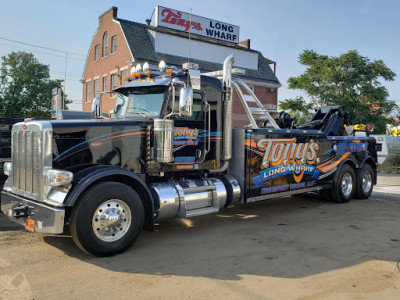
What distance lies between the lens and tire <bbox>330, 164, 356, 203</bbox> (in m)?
8.87

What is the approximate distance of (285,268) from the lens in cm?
446

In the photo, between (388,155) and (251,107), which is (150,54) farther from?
(251,107)

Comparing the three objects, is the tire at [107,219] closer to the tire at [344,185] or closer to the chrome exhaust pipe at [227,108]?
the chrome exhaust pipe at [227,108]

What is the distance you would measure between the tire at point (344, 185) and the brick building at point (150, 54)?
1104cm

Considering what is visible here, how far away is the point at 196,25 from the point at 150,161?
72.4ft

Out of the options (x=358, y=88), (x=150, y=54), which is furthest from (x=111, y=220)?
(x=358, y=88)

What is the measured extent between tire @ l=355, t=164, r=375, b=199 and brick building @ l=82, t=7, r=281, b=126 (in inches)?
415

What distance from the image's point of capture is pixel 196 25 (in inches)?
1009

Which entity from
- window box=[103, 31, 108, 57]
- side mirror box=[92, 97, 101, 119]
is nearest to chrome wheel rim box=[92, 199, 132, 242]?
side mirror box=[92, 97, 101, 119]

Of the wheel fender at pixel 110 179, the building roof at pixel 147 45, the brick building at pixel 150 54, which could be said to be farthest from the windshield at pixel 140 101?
the building roof at pixel 147 45

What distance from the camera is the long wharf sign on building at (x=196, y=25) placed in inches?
938

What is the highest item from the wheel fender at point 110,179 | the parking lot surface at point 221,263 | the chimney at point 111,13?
the chimney at point 111,13

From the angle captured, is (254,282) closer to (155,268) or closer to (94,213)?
(155,268)

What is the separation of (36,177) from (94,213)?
3.09 ft
